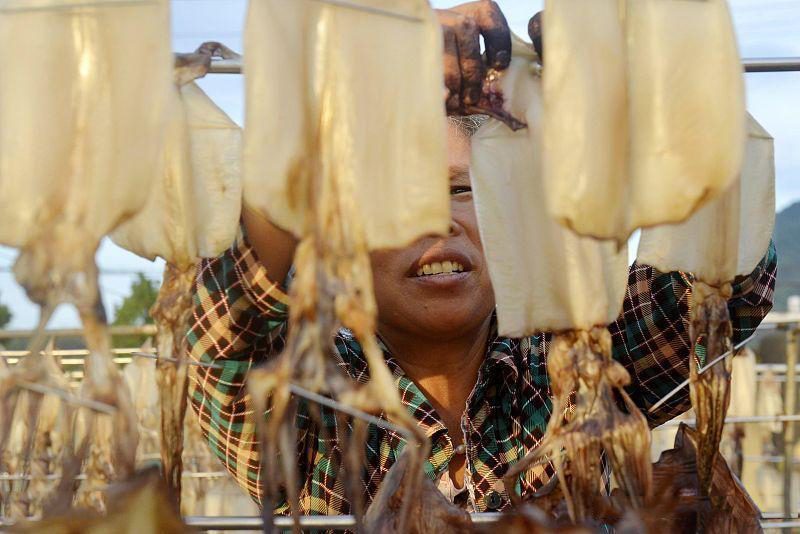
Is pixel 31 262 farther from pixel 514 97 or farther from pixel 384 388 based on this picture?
pixel 514 97

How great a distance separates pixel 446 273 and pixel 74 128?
88 centimetres

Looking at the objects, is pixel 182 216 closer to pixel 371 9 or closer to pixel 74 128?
pixel 74 128

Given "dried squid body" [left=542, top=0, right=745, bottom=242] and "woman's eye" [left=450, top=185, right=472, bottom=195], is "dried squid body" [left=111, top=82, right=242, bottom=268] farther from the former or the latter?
"woman's eye" [left=450, top=185, right=472, bottom=195]

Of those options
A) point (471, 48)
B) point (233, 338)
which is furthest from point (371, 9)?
point (233, 338)

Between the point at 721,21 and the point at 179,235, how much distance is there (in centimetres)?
57

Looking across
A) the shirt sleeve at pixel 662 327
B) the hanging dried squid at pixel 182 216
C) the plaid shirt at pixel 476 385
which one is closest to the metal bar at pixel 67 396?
the hanging dried squid at pixel 182 216

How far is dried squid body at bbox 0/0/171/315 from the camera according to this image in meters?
0.81

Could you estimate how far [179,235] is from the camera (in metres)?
1.00

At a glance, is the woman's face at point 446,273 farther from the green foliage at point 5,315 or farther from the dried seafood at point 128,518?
the green foliage at point 5,315

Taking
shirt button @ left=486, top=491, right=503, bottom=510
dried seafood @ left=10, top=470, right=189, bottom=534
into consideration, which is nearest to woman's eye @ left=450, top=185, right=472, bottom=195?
shirt button @ left=486, top=491, right=503, bottom=510

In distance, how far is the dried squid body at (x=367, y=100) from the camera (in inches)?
33.7

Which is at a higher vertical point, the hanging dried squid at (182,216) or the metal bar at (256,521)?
the hanging dried squid at (182,216)

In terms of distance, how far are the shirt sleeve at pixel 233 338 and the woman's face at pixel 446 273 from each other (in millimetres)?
203

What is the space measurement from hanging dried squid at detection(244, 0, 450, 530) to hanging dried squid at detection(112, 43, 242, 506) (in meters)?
0.16
